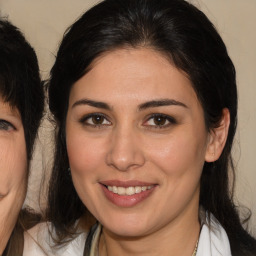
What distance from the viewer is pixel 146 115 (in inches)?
67.8

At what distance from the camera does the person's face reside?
71.3 inches

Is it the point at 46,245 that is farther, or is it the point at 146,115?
the point at 46,245

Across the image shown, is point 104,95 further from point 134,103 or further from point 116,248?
point 116,248

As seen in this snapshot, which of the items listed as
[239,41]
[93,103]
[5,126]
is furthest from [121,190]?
[239,41]

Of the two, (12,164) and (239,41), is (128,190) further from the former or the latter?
(239,41)

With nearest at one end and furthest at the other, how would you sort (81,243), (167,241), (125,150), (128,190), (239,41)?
(125,150)
(128,190)
(167,241)
(81,243)
(239,41)

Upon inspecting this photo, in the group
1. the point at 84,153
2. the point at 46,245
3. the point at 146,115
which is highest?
the point at 146,115

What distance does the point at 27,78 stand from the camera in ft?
6.14

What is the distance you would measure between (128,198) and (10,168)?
317 millimetres

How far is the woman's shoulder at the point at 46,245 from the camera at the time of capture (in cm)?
202

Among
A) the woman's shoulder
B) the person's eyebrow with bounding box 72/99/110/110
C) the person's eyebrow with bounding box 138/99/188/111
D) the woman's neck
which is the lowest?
the woman's shoulder

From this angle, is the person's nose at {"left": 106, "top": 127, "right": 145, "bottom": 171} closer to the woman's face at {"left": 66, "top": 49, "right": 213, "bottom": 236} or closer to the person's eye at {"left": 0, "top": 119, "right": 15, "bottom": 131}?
the woman's face at {"left": 66, "top": 49, "right": 213, "bottom": 236}

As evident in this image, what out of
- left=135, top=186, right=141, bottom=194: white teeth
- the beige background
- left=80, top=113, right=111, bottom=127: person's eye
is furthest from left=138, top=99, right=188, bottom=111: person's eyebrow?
the beige background

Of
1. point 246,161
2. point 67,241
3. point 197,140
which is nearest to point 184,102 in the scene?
point 197,140
